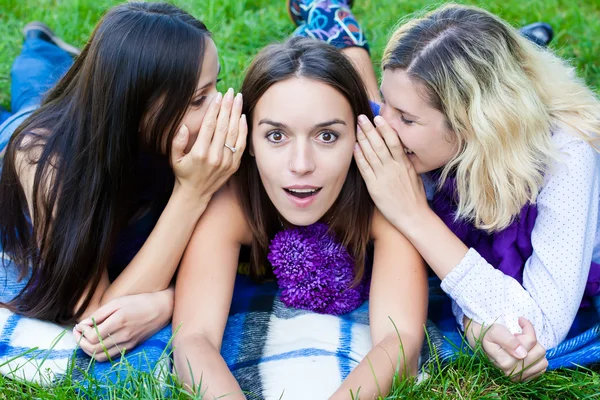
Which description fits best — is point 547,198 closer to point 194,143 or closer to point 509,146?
point 509,146

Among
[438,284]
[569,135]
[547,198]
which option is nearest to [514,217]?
[547,198]

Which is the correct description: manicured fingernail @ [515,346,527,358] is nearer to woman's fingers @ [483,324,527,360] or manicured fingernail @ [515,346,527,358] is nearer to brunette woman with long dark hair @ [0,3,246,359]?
woman's fingers @ [483,324,527,360]

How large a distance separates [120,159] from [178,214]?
310mm

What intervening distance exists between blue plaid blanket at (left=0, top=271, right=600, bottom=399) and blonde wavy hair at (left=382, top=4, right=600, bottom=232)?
1.77 ft

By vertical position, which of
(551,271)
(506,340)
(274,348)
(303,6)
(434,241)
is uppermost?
(303,6)

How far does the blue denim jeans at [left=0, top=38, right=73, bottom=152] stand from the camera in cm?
409

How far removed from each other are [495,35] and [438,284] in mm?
1146

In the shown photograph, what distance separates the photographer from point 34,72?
4.18m

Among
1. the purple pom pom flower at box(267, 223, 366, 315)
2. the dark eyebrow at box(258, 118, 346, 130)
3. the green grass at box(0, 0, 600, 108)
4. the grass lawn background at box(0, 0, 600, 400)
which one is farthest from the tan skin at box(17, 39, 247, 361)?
the green grass at box(0, 0, 600, 108)

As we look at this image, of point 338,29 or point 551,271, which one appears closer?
point 551,271

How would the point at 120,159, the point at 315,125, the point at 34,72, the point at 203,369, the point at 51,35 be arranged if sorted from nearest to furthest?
the point at 203,369
the point at 315,125
the point at 120,159
the point at 34,72
the point at 51,35

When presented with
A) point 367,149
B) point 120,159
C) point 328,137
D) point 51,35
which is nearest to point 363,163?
point 367,149

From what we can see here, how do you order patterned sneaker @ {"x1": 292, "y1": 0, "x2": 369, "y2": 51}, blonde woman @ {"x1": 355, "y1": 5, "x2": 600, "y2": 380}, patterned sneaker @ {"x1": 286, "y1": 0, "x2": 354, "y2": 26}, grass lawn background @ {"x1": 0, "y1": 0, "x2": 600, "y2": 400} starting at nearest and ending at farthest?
blonde woman @ {"x1": 355, "y1": 5, "x2": 600, "y2": 380}
patterned sneaker @ {"x1": 292, "y1": 0, "x2": 369, "y2": 51}
patterned sneaker @ {"x1": 286, "y1": 0, "x2": 354, "y2": 26}
grass lawn background @ {"x1": 0, "y1": 0, "x2": 600, "y2": 400}

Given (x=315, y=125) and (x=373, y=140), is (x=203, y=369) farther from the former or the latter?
(x=373, y=140)
